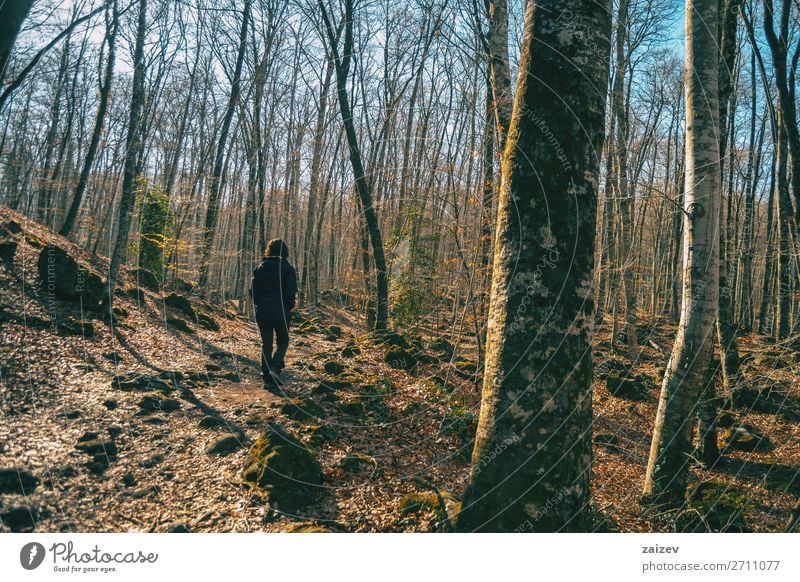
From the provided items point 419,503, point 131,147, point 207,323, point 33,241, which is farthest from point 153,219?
point 419,503

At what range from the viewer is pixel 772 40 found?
27.2 feet

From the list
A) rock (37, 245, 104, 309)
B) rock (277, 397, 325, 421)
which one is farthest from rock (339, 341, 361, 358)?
rock (37, 245, 104, 309)

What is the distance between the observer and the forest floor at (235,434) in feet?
12.0

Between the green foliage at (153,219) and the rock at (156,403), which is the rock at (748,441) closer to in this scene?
the rock at (156,403)

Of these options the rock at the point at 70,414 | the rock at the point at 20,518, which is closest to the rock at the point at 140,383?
the rock at the point at 70,414

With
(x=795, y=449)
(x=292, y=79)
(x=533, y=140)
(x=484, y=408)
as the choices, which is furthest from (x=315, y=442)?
(x=292, y=79)

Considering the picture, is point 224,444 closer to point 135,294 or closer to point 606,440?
point 606,440

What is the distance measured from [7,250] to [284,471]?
27.5ft

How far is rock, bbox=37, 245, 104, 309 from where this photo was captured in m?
8.28

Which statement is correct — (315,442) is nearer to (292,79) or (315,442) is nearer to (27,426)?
(27,426)

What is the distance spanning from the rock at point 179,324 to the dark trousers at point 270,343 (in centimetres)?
472

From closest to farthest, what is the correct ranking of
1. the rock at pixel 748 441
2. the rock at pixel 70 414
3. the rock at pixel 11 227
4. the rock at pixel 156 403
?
the rock at pixel 70 414, the rock at pixel 156 403, the rock at pixel 748 441, the rock at pixel 11 227

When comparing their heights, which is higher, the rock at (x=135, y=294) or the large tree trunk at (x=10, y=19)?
the large tree trunk at (x=10, y=19)

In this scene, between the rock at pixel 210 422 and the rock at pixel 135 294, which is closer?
the rock at pixel 210 422
